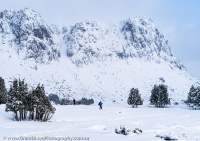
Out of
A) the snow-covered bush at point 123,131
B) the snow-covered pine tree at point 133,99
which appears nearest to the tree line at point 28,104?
the snow-covered bush at point 123,131

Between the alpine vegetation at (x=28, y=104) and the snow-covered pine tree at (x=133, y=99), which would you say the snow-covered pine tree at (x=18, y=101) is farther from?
the snow-covered pine tree at (x=133, y=99)

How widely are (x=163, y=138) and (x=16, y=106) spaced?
2908 cm

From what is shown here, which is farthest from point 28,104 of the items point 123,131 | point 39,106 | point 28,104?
point 123,131

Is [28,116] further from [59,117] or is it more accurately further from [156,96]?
[156,96]

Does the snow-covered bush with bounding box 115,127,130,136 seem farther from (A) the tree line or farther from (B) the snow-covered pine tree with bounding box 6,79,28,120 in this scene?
(B) the snow-covered pine tree with bounding box 6,79,28,120

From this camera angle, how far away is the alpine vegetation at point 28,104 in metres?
62.1

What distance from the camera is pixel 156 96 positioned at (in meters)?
144

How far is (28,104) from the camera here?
6328cm

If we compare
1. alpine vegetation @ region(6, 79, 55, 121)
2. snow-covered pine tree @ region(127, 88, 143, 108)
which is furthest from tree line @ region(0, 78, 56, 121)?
snow-covered pine tree @ region(127, 88, 143, 108)

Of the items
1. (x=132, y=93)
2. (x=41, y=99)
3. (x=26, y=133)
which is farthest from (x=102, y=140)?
(x=132, y=93)

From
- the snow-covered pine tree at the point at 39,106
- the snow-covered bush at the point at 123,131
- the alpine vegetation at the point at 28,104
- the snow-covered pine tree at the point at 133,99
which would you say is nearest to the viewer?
the snow-covered bush at the point at 123,131

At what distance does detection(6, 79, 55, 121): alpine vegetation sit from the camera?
62125 millimetres

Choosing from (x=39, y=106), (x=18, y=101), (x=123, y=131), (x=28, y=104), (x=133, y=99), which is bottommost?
(x=123, y=131)

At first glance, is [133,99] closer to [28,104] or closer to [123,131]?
[28,104]
